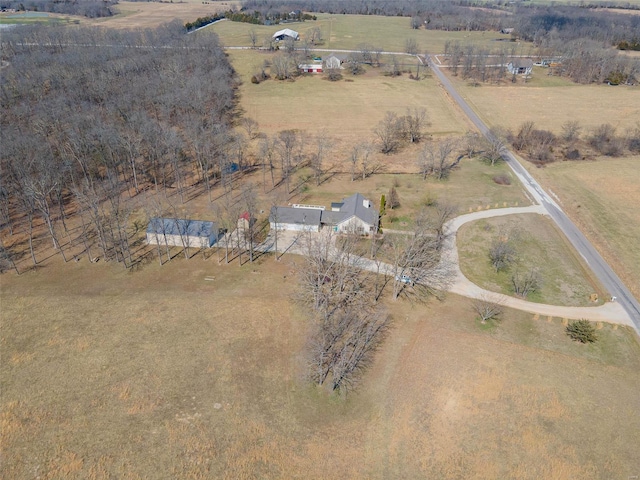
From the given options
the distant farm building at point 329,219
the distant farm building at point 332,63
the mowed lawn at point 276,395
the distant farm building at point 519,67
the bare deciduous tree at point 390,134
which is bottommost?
the mowed lawn at point 276,395

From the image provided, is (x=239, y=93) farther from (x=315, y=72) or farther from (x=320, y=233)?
(x=320, y=233)

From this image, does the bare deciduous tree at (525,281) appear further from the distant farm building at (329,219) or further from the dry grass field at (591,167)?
the distant farm building at (329,219)

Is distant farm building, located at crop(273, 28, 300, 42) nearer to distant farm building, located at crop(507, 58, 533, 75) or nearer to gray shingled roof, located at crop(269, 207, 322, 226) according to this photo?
distant farm building, located at crop(507, 58, 533, 75)

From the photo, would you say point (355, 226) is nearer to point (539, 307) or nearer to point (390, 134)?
point (539, 307)

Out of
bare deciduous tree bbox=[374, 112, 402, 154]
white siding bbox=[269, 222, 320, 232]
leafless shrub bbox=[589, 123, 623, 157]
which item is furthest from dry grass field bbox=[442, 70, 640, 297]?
white siding bbox=[269, 222, 320, 232]

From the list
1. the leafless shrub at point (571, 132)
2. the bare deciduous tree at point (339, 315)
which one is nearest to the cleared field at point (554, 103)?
the leafless shrub at point (571, 132)

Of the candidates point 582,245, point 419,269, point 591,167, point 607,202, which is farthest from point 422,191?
point 591,167
